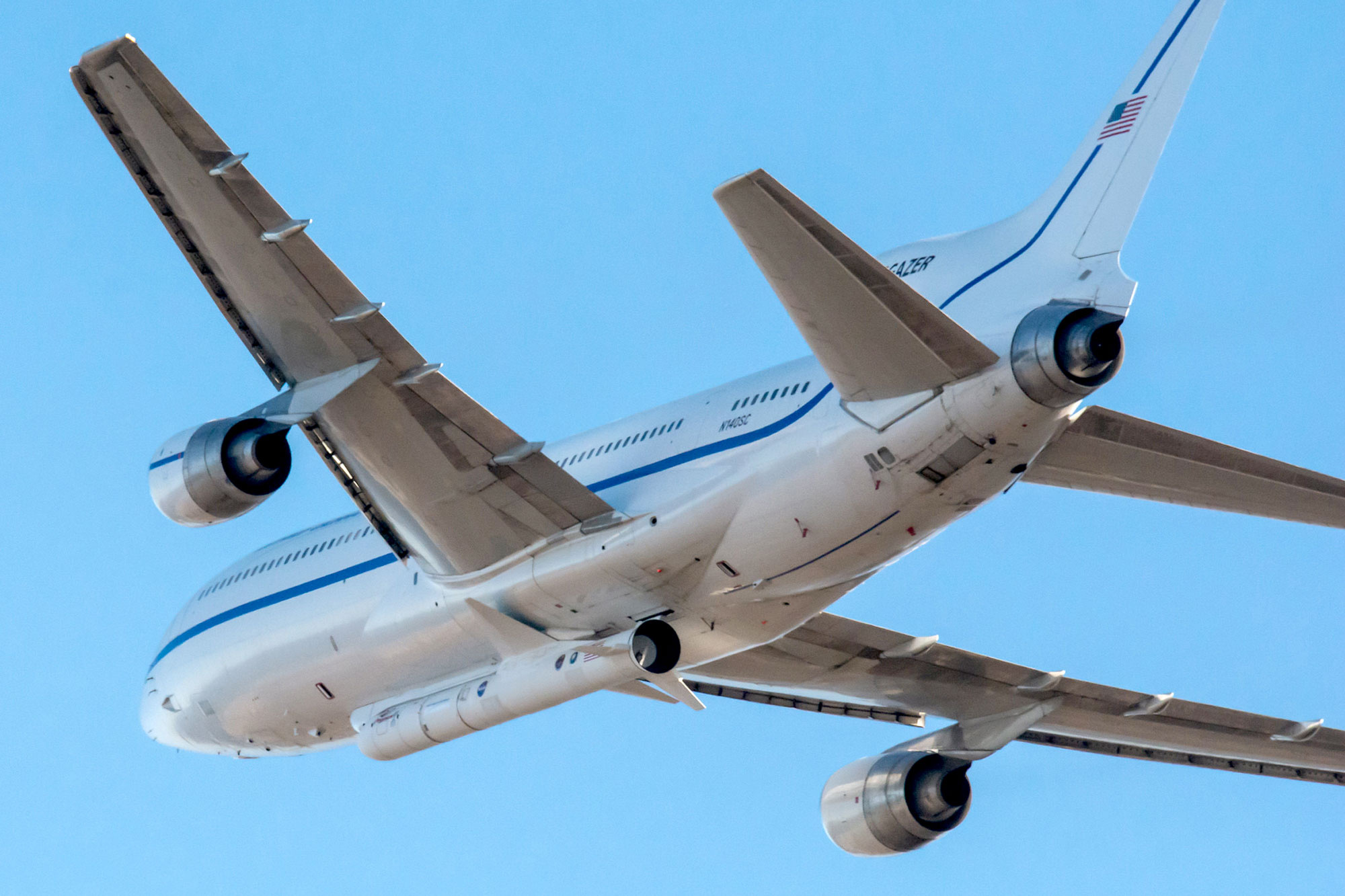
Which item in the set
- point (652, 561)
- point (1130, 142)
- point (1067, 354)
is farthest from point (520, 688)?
point (1130, 142)

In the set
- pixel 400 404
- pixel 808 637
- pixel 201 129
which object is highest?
pixel 201 129

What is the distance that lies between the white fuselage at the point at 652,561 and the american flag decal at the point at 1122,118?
8.56 ft

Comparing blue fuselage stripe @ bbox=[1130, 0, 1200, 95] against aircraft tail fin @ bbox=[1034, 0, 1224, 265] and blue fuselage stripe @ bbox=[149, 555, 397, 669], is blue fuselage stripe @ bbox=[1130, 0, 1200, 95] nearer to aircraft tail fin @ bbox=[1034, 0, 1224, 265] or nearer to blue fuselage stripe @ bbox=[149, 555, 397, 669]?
aircraft tail fin @ bbox=[1034, 0, 1224, 265]

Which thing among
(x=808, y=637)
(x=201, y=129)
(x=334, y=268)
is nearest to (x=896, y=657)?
(x=808, y=637)

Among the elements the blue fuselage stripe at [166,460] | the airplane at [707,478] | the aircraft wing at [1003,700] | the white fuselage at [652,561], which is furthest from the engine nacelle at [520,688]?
the blue fuselage stripe at [166,460]

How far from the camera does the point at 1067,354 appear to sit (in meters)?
14.1

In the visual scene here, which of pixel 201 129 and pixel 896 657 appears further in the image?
pixel 896 657

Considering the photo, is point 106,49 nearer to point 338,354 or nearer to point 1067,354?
point 338,354

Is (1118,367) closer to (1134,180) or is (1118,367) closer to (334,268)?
(1134,180)

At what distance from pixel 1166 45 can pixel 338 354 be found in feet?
25.6

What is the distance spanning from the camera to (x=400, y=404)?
16.8 metres

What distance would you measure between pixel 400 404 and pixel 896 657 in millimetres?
7337

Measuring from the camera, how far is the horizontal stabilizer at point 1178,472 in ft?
50.6

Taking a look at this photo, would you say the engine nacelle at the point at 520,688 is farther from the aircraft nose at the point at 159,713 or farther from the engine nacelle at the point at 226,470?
the aircraft nose at the point at 159,713
